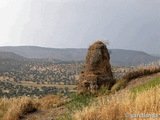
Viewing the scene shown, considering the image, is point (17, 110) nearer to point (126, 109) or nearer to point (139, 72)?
point (126, 109)

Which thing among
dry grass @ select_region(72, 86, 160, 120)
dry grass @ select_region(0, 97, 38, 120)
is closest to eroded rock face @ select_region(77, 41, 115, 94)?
dry grass @ select_region(0, 97, 38, 120)

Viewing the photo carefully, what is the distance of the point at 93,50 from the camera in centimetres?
1412

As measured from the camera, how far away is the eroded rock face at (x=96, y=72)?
12745mm

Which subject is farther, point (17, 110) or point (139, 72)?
point (139, 72)

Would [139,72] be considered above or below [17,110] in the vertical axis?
above

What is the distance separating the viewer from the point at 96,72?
43.5 ft

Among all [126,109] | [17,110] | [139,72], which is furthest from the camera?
[139,72]

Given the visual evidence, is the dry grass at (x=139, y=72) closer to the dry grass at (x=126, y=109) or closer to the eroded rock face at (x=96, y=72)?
the eroded rock face at (x=96, y=72)

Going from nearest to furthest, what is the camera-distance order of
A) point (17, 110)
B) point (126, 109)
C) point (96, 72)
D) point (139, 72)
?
point (126, 109), point (17, 110), point (139, 72), point (96, 72)

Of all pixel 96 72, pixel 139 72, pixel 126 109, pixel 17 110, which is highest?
pixel 139 72

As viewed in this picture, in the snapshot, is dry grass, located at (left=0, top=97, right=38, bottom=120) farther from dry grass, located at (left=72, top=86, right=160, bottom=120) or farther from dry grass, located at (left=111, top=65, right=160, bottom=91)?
dry grass, located at (left=111, top=65, right=160, bottom=91)

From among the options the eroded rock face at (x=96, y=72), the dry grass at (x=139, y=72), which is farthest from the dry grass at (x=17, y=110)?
the dry grass at (x=139, y=72)

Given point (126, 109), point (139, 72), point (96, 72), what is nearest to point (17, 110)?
point (126, 109)

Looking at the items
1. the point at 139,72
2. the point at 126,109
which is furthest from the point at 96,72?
the point at 126,109
